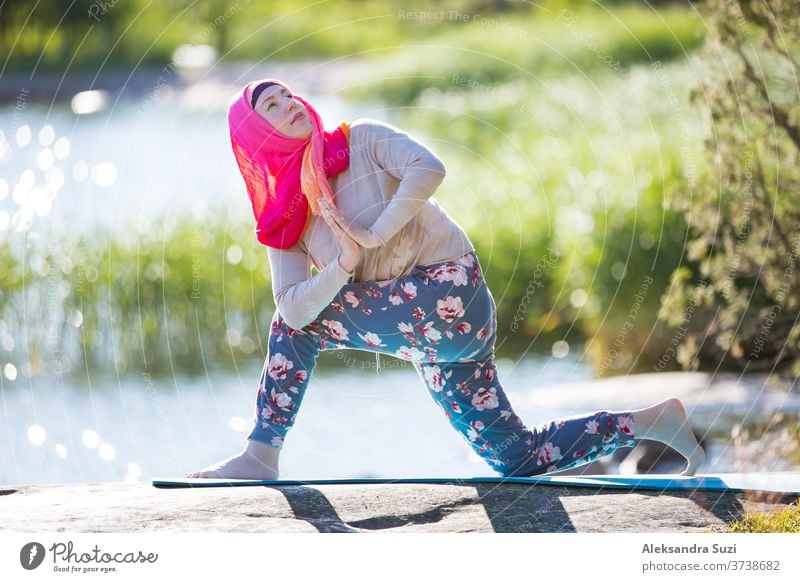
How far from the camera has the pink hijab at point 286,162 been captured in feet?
9.77

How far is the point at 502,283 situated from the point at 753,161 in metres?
2.68

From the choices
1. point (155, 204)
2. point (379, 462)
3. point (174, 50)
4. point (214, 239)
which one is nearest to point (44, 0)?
point (174, 50)

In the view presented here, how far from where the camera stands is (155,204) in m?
8.01

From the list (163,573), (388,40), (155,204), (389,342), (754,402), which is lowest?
(754,402)

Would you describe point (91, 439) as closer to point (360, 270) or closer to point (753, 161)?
point (360, 270)

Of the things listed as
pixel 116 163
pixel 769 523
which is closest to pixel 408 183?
pixel 769 523

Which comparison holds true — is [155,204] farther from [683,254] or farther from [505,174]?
[683,254]

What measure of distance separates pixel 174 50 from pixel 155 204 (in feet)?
26.9

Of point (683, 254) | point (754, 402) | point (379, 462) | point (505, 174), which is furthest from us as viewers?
point (505, 174)

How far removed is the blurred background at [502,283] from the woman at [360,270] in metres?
1.05

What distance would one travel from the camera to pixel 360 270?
10.0 feet

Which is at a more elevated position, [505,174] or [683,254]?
[505,174]

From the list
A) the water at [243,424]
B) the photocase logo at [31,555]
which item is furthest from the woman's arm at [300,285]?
the water at [243,424]

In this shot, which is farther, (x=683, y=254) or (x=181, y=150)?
(x=181, y=150)
